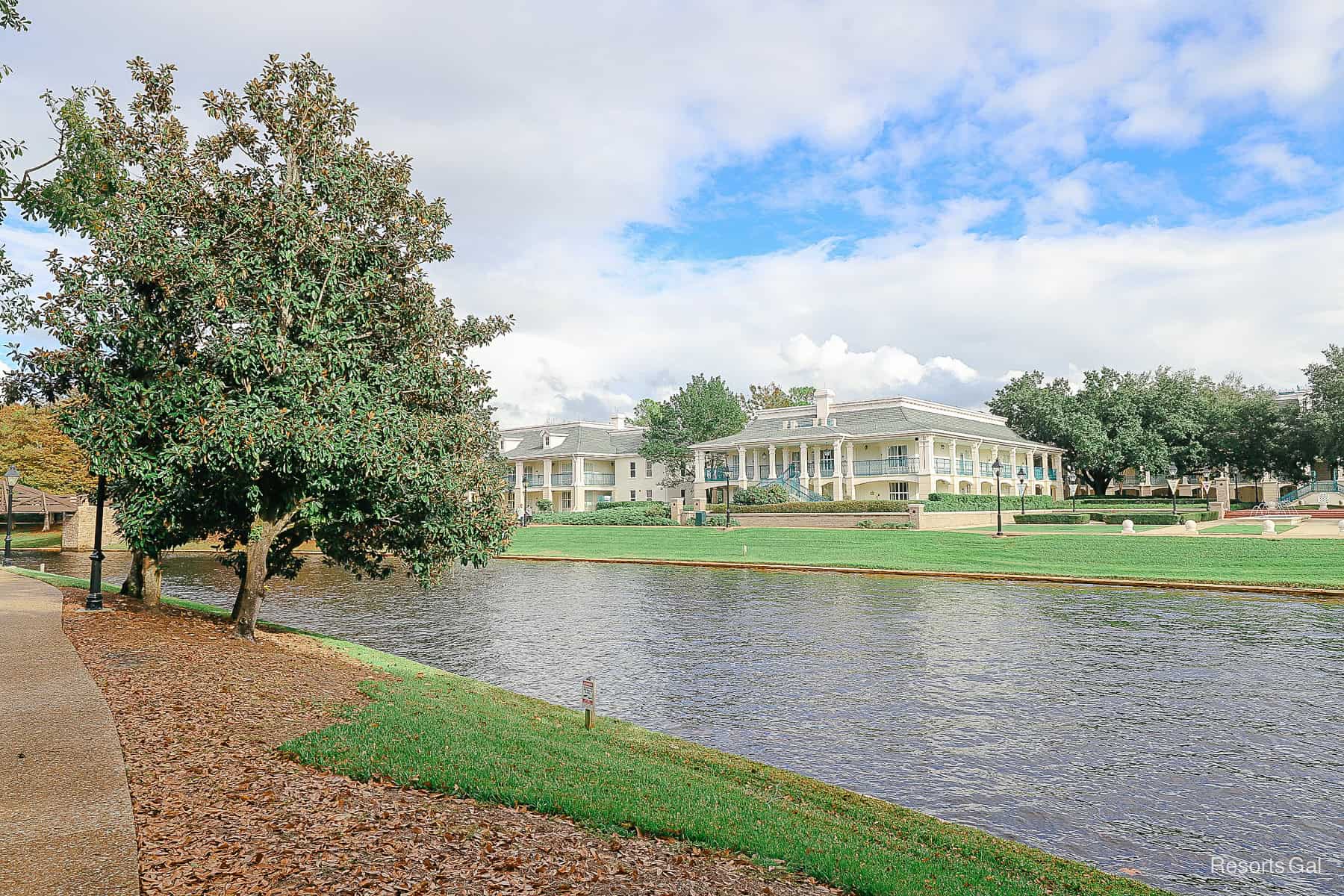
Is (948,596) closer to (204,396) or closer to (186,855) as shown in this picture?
(204,396)

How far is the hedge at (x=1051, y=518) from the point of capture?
49.7 metres

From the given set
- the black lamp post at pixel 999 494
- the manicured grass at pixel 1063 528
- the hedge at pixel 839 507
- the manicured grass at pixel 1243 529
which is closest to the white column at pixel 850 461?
the hedge at pixel 839 507

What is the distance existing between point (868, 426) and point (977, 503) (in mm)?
10152

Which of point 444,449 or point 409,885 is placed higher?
point 444,449

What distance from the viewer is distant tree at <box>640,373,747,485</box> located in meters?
77.0

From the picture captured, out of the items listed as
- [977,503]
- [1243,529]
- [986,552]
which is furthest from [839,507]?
[1243,529]

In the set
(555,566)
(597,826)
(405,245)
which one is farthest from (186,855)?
(555,566)

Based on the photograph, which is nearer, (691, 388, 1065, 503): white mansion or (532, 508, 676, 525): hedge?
(532, 508, 676, 525): hedge

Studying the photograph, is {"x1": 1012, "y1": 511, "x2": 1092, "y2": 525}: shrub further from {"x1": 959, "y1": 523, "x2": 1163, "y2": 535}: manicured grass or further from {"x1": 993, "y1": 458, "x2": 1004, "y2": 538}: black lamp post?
{"x1": 993, "y1": 458, "x2": 1004, "y2": 538}: black lamp post

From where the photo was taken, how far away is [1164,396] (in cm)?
6956

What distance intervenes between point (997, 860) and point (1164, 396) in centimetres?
7250

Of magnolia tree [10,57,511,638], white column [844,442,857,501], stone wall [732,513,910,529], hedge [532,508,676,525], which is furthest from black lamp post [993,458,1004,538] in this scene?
magnolia tree [10,57,511,638]

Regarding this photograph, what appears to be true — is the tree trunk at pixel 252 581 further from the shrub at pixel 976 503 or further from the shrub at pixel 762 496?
the shrub at pixel 762 496

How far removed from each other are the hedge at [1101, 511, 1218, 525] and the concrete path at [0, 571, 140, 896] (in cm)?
4526
